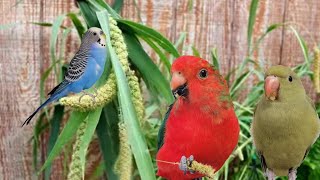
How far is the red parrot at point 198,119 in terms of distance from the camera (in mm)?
577

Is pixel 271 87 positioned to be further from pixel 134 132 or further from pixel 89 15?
pixel 89 15

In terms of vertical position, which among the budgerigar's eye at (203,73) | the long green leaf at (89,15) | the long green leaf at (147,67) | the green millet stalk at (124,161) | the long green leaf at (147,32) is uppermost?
the long green leaf at (89,15)

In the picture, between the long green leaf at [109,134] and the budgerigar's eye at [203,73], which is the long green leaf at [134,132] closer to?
the budgerigar's eye at [203,73]

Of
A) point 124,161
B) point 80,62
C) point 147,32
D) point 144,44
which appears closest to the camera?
point 124,161

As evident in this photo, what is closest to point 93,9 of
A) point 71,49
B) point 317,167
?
point 71,49

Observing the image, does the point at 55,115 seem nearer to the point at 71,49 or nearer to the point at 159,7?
the point at 71,49

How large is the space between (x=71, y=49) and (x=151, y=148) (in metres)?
0.31

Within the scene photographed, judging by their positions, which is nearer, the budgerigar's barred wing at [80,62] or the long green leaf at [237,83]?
the budgerigar's barred wing at [80,62]

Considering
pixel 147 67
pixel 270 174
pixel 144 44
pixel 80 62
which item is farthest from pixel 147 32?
pixel 144 44

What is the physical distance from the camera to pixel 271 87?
61 centimetres

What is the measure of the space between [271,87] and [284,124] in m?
0.06

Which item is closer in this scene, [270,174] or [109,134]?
[270,174]

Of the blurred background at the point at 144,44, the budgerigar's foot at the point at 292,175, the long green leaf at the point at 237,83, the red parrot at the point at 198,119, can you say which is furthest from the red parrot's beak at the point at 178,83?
the long green leaf at the point at 237,83

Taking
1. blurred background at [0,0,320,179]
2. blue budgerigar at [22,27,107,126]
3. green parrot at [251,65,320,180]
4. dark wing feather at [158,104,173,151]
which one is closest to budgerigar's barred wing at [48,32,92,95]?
blue budgerigar at [22,27,107,126]
